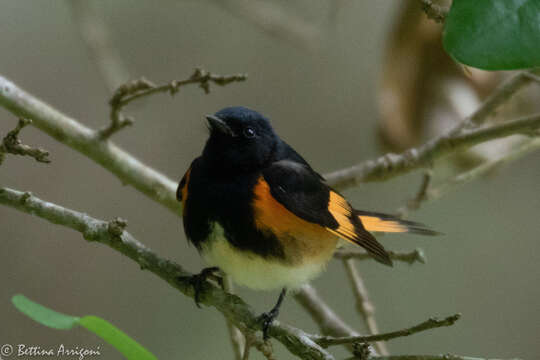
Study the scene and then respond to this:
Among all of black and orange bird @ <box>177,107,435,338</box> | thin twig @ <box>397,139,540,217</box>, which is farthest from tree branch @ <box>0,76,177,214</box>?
thin twig @ <box>397,139,540,217</box>

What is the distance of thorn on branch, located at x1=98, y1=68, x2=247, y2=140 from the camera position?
1.72m

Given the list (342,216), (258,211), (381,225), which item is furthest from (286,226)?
(381,225)

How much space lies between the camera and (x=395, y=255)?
2072mm

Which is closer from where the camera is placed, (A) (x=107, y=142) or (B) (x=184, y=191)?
(B) (x=184, y=191)

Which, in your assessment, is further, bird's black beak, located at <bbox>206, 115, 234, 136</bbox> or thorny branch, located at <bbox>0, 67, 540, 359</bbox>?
thorny branch, located at <bbox>0, 67, 540, 359</bbox>

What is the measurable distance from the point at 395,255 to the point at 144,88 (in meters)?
0.94

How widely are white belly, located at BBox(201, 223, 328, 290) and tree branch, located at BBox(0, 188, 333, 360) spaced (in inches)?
5.7

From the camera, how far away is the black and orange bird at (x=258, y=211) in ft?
5.97

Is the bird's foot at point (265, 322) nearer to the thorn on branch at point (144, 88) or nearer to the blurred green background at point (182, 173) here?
the thorn on branch at point (144, 88)

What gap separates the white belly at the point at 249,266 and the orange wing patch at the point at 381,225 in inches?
18.7

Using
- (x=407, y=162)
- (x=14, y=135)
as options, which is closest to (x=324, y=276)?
(x=407, y=162)

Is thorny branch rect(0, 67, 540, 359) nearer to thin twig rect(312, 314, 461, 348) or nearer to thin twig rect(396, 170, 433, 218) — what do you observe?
thin twig rect(396, 170, 433, 218)

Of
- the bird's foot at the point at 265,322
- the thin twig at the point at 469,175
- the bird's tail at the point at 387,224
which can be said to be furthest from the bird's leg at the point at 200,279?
the thin twig at the point at 469,175

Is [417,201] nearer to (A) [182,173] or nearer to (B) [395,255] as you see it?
(B) [395,255]
